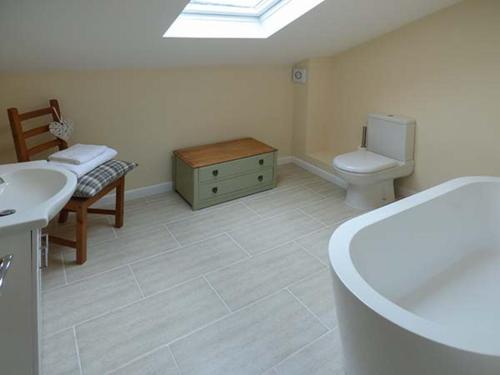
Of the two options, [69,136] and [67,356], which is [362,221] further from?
[69,136]

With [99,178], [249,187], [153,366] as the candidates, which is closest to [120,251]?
[99,178]

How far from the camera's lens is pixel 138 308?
6.30 ft

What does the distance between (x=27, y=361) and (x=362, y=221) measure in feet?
4.52

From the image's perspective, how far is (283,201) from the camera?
3.16 m

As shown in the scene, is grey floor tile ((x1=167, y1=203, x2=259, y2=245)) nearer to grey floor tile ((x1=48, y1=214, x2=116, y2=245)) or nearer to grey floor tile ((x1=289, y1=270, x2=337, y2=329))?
grey floor tile ((x1=48, y1=214, x2=116, y2=245))

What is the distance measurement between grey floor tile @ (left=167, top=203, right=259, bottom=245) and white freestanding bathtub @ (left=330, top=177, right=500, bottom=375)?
1250 millimetres

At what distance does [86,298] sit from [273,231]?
4.23 ft

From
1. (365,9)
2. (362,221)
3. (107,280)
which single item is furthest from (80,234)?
(365,9)

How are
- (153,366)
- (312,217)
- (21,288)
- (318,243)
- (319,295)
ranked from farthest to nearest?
(312,217)
(318,243)
(319,295)
(153,366)
(21,288)

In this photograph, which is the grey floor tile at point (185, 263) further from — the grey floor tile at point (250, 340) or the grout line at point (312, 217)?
the grout line at point (312, 217)

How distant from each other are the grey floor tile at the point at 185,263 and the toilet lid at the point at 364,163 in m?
1.06

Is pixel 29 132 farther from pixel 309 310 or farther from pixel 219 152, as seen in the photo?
pixel 309 310

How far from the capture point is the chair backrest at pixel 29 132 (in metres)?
2.24

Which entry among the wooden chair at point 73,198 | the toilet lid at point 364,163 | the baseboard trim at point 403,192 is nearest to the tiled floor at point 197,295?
the wooden chair at point 73,198
